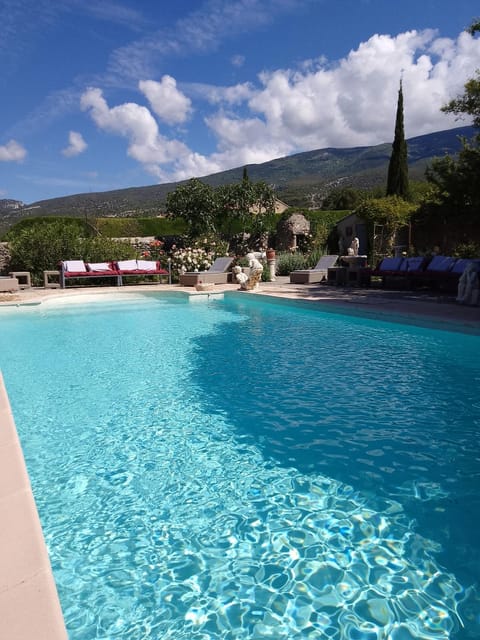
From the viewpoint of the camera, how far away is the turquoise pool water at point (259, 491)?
76.6 inches

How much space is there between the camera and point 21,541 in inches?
73.9

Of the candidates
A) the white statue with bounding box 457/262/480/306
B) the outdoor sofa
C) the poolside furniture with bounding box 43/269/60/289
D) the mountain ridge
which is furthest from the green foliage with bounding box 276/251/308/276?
the mountain ridge

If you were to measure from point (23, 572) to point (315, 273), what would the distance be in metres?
13.6

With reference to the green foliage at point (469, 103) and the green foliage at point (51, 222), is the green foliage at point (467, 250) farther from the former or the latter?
the green foliage at point (51, 222)

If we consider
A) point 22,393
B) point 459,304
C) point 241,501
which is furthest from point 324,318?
point 241,501

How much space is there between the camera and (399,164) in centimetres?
2702

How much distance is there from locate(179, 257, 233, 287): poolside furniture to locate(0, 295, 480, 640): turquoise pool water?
27.2ft

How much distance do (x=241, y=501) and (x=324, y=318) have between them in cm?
676

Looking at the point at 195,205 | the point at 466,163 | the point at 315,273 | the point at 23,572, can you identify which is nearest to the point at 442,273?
the point at 466,163

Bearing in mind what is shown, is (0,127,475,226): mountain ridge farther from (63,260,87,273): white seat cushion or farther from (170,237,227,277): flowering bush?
(63,260,87,273): white seat cushion

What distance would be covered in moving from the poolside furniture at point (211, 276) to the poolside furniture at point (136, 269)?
0.83 m

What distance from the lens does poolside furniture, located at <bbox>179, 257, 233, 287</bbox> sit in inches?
563

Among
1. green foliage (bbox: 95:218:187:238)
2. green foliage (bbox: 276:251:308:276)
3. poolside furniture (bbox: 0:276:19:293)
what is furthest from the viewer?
green foliage (bbox: 95:218:187:238)

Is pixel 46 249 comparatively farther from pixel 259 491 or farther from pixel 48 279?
pixel 259 491
